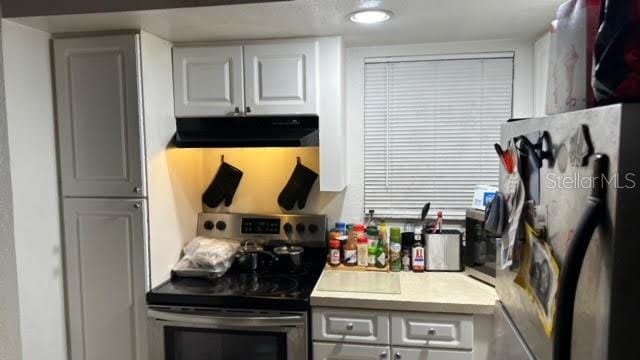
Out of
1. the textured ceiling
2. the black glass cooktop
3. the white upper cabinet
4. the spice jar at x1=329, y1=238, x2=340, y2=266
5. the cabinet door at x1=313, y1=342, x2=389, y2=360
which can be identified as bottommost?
the cabinet door at x1=313, y1=342, x2=389, y2=360

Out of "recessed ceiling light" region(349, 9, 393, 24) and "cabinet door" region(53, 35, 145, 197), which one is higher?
"recessed ceiling light" region(349, 9, 393, 24)

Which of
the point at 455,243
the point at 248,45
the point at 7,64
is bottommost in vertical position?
the point at 455,243

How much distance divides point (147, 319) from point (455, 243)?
1466 mm

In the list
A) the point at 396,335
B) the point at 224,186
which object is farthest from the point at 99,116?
the point at 396,335

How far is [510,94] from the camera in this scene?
2215 millimetres

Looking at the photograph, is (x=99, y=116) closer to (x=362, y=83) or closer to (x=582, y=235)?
(x=362, y=83)

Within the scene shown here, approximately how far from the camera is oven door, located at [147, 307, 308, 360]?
→ 1785 millimetres

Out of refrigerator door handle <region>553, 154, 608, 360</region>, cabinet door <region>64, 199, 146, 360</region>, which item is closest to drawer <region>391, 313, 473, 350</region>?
refrigerator door handle <region>553, 154, 608, 360</region>

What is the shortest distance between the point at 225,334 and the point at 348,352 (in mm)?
525

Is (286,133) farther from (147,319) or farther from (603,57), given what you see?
(603,57)

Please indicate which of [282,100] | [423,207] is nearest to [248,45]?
[282,100]

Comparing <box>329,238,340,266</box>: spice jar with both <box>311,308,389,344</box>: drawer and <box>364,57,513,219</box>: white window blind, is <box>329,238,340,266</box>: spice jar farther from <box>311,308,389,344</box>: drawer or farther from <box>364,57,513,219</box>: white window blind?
<box>311,308,389,344</box>: drawer

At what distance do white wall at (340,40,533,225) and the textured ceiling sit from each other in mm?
104

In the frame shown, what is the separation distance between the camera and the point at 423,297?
5.82 ft
